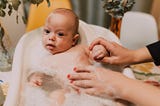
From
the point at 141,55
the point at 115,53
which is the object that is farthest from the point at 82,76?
the point at 141,55

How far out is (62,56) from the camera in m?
1.28

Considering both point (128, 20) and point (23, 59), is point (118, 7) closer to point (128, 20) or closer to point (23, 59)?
point (128, 20)

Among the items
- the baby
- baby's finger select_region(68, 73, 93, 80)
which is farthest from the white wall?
baby's finger select_region(68, 73, 93, 80)

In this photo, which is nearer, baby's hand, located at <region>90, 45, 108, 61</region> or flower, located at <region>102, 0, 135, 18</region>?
baby's hand, located at <region>90, 45, 108, 61</region>

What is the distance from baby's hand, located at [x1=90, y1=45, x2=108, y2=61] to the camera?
4.04 ft

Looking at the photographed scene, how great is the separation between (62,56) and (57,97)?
216mm

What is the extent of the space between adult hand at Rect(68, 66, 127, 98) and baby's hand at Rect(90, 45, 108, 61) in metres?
0.20

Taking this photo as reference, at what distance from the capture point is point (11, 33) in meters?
1.71

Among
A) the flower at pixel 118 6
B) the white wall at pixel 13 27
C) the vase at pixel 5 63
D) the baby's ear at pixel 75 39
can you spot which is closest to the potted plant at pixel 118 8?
the flower at pixel 118 6

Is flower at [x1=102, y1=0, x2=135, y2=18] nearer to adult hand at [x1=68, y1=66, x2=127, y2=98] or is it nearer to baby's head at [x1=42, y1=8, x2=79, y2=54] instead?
baby's head at [x1=42, y1=8, x2=79, y2=54]

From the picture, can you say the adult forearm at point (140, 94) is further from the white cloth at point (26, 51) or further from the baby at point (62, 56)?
the white cloth at point (26, 51)

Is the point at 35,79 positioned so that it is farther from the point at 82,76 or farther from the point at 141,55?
the point at 141,55

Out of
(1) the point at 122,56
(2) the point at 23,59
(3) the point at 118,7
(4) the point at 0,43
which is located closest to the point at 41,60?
(2) the point at 23,59

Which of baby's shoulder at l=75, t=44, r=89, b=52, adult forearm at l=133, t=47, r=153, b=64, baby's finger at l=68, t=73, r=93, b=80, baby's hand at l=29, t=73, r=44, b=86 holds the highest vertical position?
baby's finger at l=68, t=73, r=93, b=80
